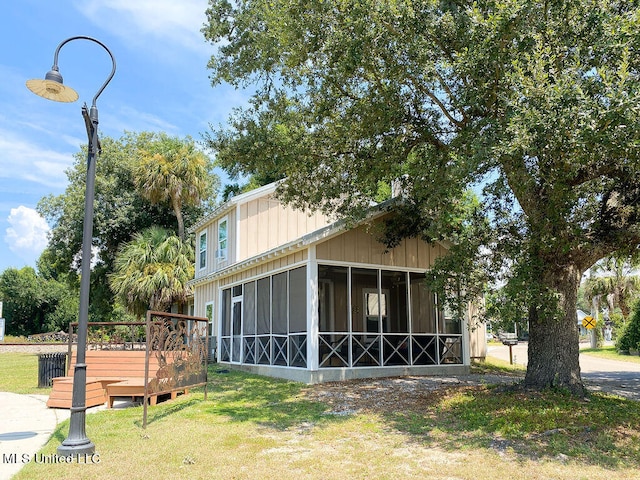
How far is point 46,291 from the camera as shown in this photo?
4503cm

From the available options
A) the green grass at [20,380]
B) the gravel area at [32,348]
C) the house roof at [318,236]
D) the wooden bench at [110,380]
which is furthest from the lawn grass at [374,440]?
the gravel area at [32,348]

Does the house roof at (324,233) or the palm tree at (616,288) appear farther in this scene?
the palm tree at (616,288)

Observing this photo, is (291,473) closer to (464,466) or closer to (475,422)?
(464,466)

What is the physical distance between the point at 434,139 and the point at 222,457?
680 cm

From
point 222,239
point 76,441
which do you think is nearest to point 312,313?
point 76,441

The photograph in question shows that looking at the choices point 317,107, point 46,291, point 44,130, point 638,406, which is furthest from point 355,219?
point 46,291

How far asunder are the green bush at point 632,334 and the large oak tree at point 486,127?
19.8 m

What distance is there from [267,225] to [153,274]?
23.5 ft

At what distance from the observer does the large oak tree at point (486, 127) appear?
6609 millimetres

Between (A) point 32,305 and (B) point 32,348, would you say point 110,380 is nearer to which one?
(B) point 32,348

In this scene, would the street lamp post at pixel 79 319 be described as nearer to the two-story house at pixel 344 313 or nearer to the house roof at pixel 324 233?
the house roof at pixel 324 233

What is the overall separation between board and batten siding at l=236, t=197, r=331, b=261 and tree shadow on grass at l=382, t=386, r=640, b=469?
10321mm

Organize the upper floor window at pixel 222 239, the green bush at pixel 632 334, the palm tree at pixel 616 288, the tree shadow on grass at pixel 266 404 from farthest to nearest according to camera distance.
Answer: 1. the palm tree at pixel 616 288
2. the green bush at pixel 632 334
3. the upper floor window at pixel 222 239
4. the tree shadow on grass at pixel 266 404

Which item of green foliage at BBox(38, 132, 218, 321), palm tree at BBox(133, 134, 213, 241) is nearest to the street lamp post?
palm tree at BBox(133, 134, 213, 241)
